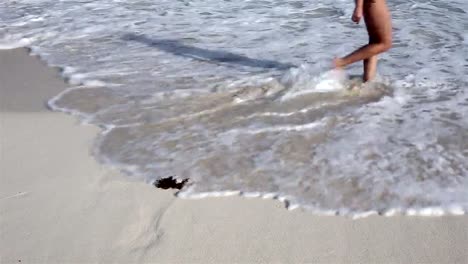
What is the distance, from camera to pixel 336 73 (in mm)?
4180

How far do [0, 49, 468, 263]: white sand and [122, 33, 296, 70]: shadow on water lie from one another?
6.68 feet

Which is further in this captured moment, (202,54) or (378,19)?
(202,54)

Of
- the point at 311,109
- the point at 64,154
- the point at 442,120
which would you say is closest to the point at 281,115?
the point at 311,109

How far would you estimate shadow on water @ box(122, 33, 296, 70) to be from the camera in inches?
184

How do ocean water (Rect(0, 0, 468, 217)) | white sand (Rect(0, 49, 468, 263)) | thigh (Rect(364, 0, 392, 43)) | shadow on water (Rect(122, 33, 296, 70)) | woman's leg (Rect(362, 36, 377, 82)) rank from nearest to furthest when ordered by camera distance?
white sand (Rect(0, 49, 468, 263)), ocean water (Rect(0, 0, 468, 217)), thigh (Rect(364, 0, 392, 43)), woman's leg (Rect(362, 36, 377, 82)), shadow on water (Rect(122, 33, 296, 70))

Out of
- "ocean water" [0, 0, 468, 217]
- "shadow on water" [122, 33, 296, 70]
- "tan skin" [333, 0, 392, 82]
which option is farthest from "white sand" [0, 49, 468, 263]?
"shadow on water" [122, 33, 296, 70]

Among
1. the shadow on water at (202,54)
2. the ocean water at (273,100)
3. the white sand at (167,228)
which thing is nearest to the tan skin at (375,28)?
the ocean water at (273,100)

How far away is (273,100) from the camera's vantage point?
3914 millimetres

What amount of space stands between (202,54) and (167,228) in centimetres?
274

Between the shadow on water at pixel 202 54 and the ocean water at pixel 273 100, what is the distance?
0.02 m

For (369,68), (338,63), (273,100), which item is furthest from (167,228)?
(369,68)

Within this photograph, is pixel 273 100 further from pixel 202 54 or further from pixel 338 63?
pixel 202 54

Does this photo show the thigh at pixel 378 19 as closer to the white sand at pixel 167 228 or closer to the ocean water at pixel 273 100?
the ocean water at pixel 273 100

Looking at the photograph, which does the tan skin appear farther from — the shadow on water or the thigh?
the shadow on water
